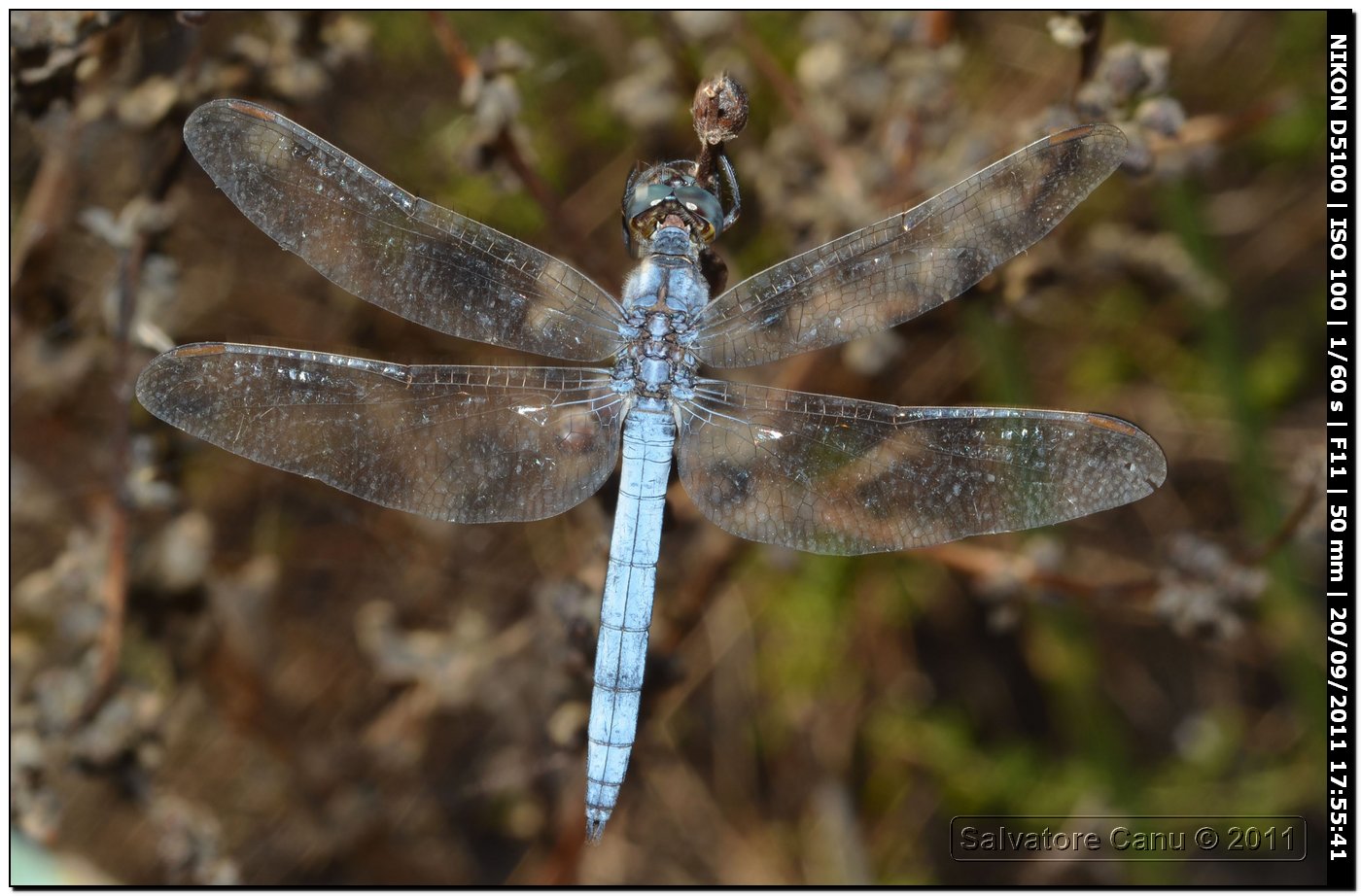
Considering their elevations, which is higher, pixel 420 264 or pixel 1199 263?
pixel 1199 263

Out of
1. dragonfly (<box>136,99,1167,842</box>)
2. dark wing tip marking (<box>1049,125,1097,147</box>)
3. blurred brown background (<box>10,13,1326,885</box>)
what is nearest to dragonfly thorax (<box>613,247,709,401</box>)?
dragonfly (<box>136,99,1167,842</box>)

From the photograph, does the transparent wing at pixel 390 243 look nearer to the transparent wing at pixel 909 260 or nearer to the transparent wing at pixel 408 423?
the transparent wing at pixel 408 423

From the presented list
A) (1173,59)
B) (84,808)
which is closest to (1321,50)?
(1173,59)

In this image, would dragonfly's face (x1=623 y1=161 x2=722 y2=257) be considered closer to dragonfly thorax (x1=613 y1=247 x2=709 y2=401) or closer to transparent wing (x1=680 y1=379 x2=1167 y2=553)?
dragonfly thorax (x1=613 y1=247 x2=709 y2=401)

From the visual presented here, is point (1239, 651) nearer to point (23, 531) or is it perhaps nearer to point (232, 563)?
point (232, 563)

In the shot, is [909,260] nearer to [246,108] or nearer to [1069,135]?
[1069,135]

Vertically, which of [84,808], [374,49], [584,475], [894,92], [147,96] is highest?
Answer: [374,49]

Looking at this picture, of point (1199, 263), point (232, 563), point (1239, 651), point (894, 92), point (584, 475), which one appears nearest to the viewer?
point (584, 475)
